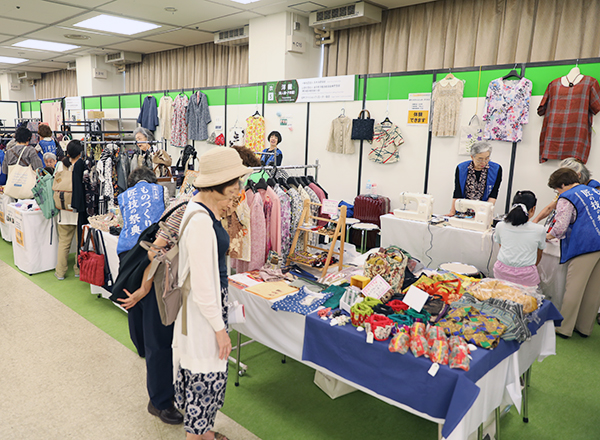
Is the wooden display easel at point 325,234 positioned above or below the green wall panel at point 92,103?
below

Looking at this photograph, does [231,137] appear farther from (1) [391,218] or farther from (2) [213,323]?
(2) [213,323]

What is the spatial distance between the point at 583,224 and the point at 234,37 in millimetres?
7070

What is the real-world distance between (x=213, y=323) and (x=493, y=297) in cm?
148

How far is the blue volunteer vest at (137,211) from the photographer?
3082 mm

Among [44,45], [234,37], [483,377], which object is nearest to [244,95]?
[234,37]

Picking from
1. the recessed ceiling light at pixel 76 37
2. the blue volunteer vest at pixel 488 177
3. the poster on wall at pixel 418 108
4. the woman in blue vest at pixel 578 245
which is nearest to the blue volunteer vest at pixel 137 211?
the blue volunteer vest at pixel 488 177

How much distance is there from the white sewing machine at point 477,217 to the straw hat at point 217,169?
267 centimetres

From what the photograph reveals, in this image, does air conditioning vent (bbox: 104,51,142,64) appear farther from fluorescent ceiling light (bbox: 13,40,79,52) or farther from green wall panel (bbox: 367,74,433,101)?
green wall panel (bbox: 367,74,433,101)

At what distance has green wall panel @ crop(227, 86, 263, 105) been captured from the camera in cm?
719

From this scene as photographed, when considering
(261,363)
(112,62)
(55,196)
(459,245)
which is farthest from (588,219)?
(112,62)

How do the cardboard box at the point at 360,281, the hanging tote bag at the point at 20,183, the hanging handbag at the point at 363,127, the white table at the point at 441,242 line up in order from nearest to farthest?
the cardboard box at the point at 360,281
the white table at the point at 441,242
the hanging tote bag at the point at 20,183
the hanging handbag at the point at 363,127

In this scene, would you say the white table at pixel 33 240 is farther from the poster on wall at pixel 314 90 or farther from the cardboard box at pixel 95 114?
the cardboard box at pixel 95 114

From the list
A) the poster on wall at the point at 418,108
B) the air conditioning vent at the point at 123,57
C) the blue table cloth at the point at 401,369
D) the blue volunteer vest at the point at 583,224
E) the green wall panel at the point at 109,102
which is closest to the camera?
the blue table cloth at the point at 401,369

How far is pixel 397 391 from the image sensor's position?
74.1 inches
